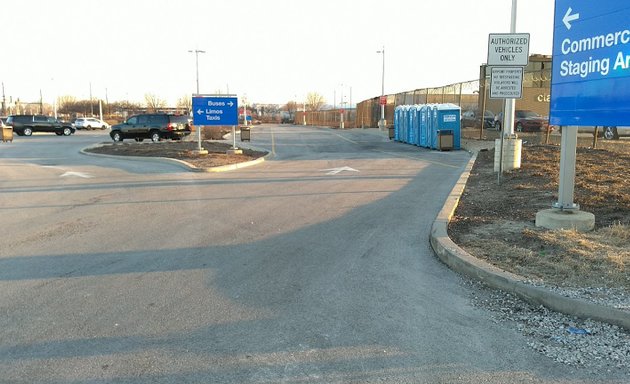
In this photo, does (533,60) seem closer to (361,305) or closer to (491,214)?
(491,214)

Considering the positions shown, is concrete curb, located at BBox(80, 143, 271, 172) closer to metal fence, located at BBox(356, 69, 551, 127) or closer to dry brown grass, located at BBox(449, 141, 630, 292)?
dry brown grass, located at BBox(449, 141, 630, 292)

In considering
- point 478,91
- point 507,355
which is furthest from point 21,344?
point 478,91

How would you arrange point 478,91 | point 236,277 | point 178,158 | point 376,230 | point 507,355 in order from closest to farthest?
point 507,355, point 236,277, point 376,230, point 178,158, point 478,91

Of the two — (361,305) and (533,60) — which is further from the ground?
(533,60)

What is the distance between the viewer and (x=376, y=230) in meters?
7.89

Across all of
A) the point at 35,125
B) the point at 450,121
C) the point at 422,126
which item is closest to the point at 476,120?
the point at 422,126

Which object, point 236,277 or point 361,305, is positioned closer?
point 361,305

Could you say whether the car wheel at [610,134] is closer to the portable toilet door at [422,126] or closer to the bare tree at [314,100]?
the portable toilet door at [422,126]

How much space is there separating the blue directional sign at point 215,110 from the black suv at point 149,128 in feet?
45.7

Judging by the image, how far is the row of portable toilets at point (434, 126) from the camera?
2312cm

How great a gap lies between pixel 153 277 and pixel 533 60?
126 feet

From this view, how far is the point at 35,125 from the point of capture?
44688 mm

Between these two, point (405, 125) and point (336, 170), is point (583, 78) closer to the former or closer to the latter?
point (336, 170)

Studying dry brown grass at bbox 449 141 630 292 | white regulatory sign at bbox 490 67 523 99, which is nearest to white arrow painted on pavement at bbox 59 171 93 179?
dry brown grass at bbox 449 141 630 292
